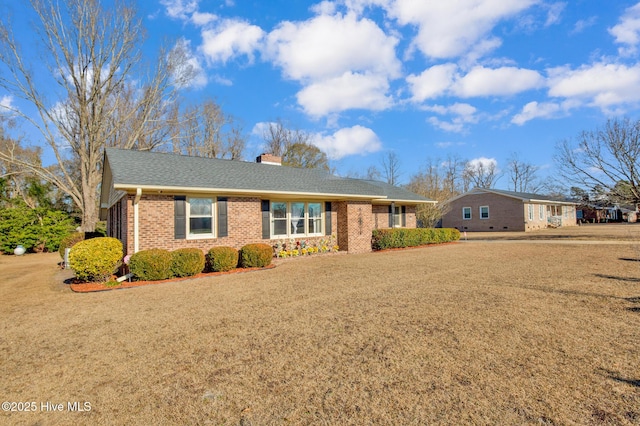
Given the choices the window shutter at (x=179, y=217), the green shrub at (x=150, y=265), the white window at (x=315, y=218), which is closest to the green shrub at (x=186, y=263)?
the green shrub at (x=150, y=265)

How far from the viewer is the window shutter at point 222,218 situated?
11695 mm

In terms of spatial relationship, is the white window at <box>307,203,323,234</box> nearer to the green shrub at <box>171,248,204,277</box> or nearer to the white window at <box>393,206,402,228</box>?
the green shrub at <box>171,248,204,277</box>

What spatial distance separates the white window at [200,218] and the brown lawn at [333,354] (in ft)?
12.5

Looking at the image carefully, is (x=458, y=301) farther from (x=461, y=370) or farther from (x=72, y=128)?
(x=72, y=128)

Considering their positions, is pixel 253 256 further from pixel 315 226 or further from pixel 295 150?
pixel 295 150

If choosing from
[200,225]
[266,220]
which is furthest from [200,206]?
[266,220]

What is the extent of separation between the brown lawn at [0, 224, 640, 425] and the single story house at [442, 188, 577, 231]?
25.7m

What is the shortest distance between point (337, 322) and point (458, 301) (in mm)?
2554

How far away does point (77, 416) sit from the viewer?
287cm

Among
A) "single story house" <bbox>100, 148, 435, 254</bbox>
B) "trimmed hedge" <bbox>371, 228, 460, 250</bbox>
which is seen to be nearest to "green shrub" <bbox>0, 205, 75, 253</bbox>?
"single story house" <bbox>100, 148, 435, 254</bbox>

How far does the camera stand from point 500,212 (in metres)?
31.9

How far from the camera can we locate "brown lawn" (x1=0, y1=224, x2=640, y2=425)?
2.84 m

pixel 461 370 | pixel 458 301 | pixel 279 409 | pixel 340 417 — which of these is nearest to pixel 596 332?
pixel 458 301

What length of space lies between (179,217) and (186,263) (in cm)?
203
